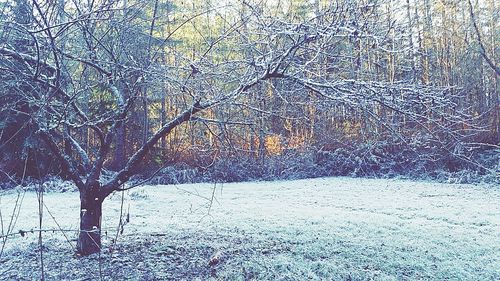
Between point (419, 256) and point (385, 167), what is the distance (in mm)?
7298

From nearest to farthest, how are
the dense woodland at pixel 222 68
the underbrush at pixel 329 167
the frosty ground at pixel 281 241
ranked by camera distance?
the dense woodland at pixel 222 68 → the frosty ground at pixel 281 241 → the underbrush at pixel 329 167

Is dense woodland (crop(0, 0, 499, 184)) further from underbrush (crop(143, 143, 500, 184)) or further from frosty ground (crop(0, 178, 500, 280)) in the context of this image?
underbrush (crop(143, 143, 500, 184))

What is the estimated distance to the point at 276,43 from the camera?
9.33 ft

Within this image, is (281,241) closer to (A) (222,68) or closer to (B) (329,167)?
(A) (222,68)

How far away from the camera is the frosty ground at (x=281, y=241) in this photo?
311cm

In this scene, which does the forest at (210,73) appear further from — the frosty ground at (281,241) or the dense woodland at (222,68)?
the frosty ground at (281,241)

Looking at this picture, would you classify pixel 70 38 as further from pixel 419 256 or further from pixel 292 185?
pixel 292 185

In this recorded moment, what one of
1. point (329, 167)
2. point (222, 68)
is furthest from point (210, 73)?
point (329, 167)

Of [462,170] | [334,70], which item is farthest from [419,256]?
[462,170]

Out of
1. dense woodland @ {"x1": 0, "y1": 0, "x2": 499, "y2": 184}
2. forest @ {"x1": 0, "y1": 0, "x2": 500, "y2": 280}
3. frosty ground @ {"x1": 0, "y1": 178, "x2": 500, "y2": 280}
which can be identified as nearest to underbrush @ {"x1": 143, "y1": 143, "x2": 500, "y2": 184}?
frosty ground @ {"x1": 0, "y1": 178, "x2": 500, "y2": 280}

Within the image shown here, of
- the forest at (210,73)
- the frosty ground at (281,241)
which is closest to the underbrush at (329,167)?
the frosty ground at (281,241)

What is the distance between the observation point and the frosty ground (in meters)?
3.11

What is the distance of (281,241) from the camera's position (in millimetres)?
4000

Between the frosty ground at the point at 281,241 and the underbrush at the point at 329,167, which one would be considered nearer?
the frosty ground at the point at 281,241
